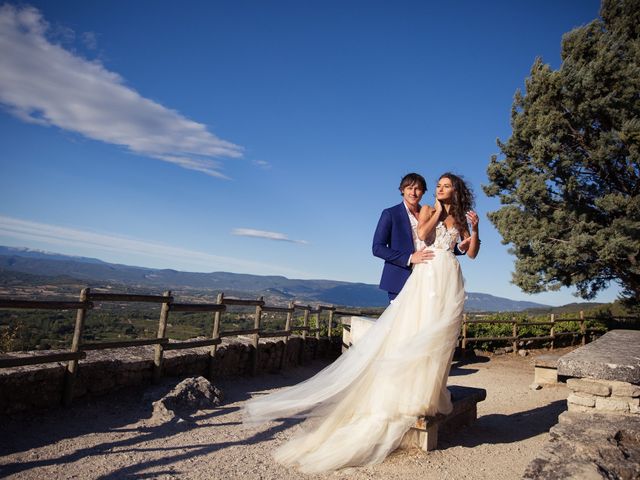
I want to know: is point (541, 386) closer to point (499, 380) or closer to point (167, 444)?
point (499, 380)

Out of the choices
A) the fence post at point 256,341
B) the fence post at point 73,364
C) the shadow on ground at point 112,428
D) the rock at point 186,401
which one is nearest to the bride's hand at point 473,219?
the shadow on ground at point 112,428

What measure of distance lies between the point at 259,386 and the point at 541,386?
212 inches

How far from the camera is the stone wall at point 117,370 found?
165 inches

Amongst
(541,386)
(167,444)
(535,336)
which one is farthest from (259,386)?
(535,336)

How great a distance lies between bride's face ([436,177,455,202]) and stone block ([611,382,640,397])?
249cm

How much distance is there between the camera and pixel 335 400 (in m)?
3.52

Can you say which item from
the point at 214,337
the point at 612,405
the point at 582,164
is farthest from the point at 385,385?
the point at 582,164

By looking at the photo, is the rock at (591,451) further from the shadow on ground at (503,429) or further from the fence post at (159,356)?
the fence post at (159,356)

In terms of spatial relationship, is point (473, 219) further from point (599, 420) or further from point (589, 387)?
point (589, 387)

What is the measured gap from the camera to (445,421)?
4.04 meters

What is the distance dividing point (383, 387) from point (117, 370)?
3.63 metres

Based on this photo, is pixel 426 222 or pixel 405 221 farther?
pixel 405 221

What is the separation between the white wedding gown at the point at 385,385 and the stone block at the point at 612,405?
160 centimetres

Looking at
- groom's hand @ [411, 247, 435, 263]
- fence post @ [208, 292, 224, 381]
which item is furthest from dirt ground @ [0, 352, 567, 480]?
groom's hand @ [411, 247, 435, 263]
